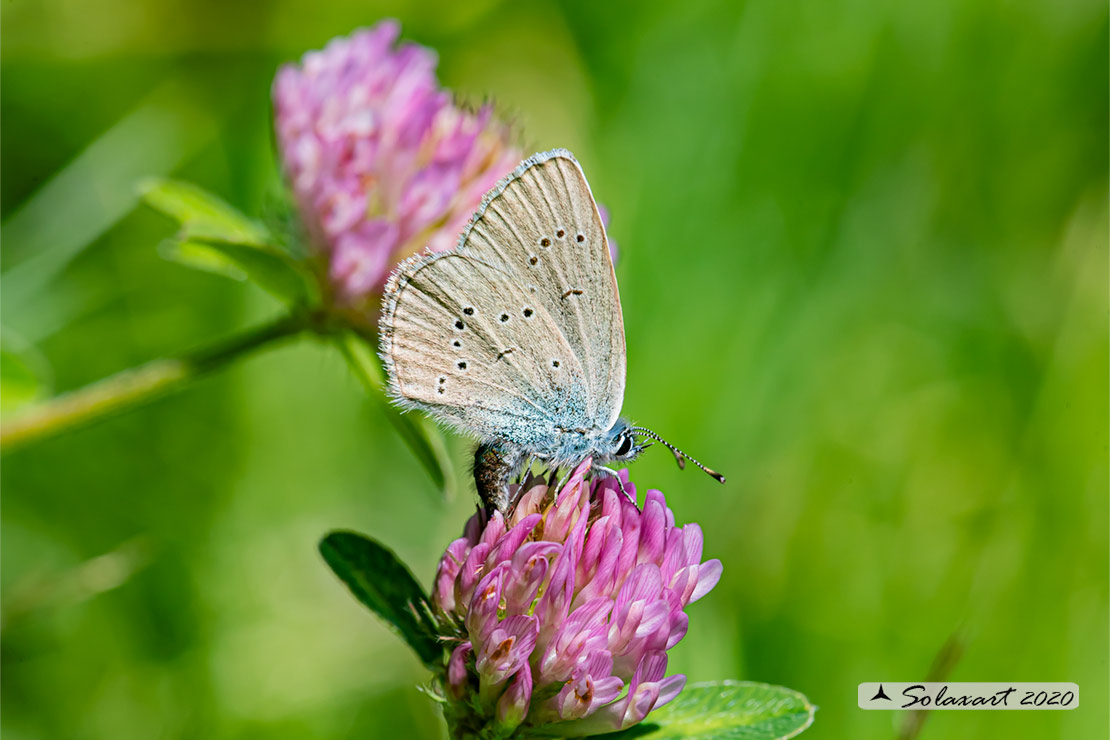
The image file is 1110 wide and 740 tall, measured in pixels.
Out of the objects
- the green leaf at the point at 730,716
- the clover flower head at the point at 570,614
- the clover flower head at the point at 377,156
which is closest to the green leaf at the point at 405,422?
the clover flower head at the point at 377,156

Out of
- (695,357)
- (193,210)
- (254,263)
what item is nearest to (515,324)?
(254,263)

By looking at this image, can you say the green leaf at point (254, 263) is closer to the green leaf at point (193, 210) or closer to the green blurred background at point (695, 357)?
the green leaf at point (193, 210)

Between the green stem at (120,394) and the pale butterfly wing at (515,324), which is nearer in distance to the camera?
the pale butterfly wing at (515,324)

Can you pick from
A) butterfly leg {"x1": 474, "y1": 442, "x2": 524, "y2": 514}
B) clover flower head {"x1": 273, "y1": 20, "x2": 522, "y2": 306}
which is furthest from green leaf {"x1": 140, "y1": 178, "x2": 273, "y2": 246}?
butterfly leg {"x1": 474, "y1": 442, "x2": 524, "y2": 514}

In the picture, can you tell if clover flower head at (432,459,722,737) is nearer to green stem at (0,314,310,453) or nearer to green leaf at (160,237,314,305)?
green stem at (0,314,310,453)

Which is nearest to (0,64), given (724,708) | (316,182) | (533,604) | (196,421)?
(196,421)

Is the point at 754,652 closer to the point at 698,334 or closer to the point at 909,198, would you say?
the point at 698,334
